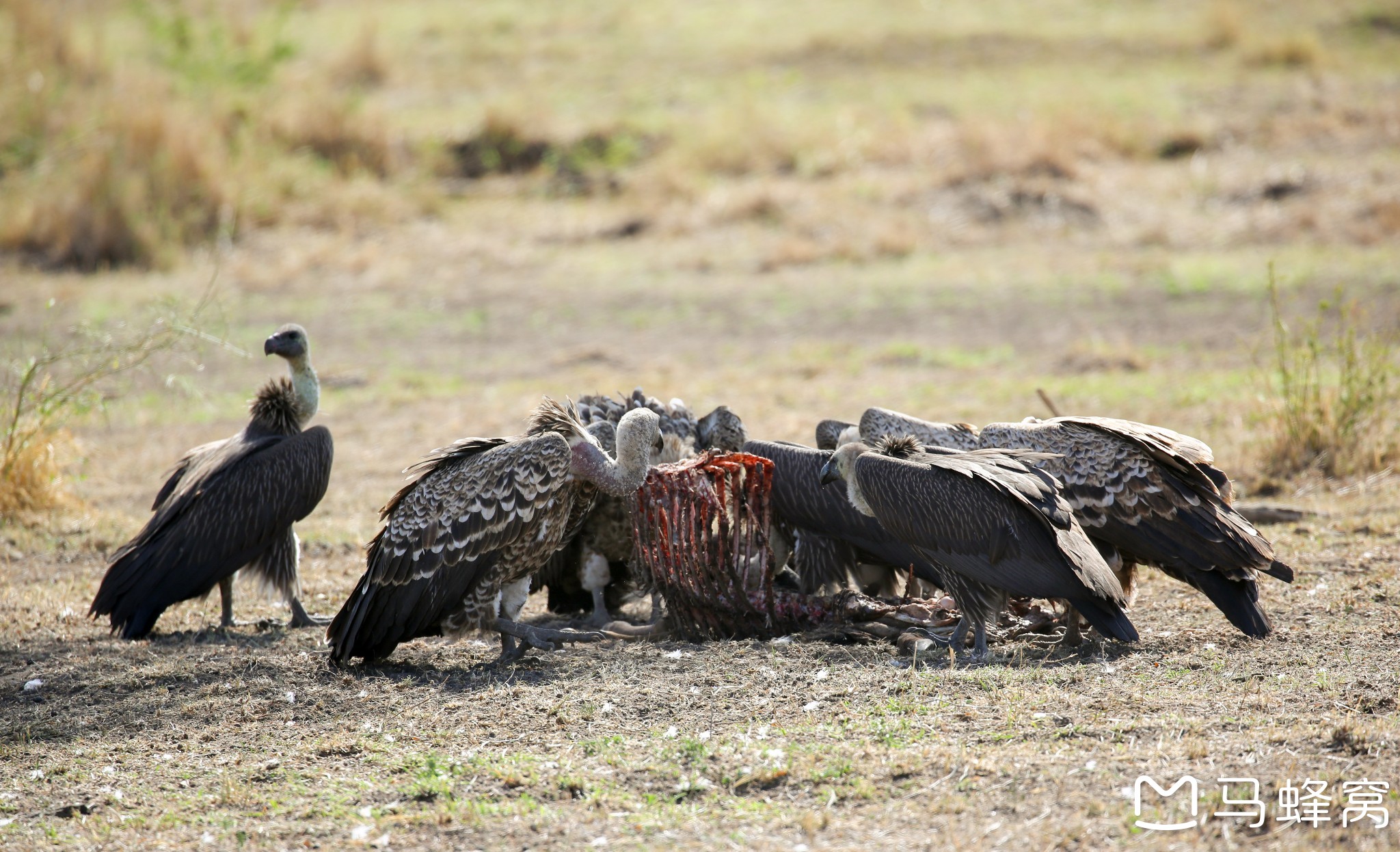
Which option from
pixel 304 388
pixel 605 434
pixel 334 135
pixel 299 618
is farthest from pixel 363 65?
pixel 299 618

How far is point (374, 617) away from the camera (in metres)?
6.18

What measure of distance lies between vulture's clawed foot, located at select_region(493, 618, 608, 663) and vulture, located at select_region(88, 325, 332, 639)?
4.41 feet

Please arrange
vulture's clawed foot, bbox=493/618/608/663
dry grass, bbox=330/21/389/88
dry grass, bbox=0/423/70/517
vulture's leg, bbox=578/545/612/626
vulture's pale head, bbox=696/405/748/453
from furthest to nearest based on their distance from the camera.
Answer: dry grass, bbox=330/21/389/88 → dry grass, bbox=0/423/70/517 → vulture's pale head, bbox=696/405/748/453 → vulture's leg, bbox=578/545/612/626 → vulture's clawed foot, bbox=493/618/608/663

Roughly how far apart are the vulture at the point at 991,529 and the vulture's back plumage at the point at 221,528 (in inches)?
117

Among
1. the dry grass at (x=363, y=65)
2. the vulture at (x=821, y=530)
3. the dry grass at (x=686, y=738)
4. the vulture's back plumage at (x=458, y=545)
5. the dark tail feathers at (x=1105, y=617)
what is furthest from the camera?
the dry grass at (x=363, y=65)

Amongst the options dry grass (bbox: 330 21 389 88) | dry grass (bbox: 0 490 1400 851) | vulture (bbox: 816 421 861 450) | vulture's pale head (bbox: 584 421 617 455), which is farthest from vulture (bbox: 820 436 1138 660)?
dry grass (bbox: 330 21 389 88)

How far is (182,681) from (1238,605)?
486 centimetres

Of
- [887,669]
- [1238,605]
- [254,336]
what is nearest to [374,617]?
[887,669]

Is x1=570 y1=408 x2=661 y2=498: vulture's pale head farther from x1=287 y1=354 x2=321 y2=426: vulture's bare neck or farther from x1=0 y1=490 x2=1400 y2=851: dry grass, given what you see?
x1=287 y1=354 x2=321 y2=426: vulture's bare neck

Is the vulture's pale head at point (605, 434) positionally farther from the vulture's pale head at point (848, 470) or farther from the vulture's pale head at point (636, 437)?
the vulture's pale head at point (848, 470)

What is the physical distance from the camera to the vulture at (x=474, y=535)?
6211 mm

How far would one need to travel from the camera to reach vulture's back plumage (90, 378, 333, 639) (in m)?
6.62

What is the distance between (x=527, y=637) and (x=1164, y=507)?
3100 millimetres

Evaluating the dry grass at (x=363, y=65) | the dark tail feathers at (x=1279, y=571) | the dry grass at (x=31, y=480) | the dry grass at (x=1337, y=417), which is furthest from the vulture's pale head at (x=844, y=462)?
the dry grass at (x=363, y=65)
